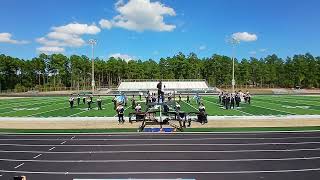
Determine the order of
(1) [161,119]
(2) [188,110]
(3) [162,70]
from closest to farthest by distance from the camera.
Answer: (1) [161,119], (2) [188,110], (3) [162,70]

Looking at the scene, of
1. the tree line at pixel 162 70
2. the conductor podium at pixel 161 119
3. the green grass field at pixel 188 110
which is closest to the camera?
the conductor podium at pixel 161 119

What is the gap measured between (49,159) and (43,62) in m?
112

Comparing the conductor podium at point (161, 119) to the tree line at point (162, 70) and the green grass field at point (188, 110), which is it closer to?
the green grass field at point (188, 110)

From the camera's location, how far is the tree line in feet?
384

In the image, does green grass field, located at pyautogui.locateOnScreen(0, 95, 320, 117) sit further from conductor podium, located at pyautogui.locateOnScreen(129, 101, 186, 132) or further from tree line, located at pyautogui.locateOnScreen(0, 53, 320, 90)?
tree line, located at pyautogui.locateOnScreen(0, 53, 320, 90)

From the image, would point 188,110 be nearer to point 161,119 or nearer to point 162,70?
point 161,119

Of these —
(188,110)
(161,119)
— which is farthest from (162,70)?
(161,119)

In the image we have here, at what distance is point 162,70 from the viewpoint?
13488 centimetres

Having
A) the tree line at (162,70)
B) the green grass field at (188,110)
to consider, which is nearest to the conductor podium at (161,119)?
the green grass field at (188,110)

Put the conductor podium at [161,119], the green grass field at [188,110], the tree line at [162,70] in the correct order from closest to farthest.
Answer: the conductor podium at [161,119] < the green grass field at [188,110] < the tree line at [162,70]

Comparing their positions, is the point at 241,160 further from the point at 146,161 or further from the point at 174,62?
the point at 174,62

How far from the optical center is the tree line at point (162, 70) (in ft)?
384

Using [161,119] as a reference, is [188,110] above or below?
below

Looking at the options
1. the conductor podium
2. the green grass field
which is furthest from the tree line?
the conductor podium
